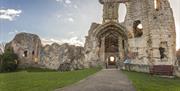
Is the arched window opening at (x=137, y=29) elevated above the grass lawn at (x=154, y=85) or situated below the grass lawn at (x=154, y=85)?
above

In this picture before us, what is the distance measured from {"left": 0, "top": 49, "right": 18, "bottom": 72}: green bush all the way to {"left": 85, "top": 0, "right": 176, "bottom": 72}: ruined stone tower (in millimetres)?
→ 13523

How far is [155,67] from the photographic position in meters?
22.8

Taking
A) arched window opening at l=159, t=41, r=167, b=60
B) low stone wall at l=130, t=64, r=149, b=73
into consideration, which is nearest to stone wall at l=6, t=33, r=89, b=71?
arched window opening at l=159, t=41, r=167, b=60

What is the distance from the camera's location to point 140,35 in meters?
36.0

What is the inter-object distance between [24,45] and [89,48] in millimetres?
15581

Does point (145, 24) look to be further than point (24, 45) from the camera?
No

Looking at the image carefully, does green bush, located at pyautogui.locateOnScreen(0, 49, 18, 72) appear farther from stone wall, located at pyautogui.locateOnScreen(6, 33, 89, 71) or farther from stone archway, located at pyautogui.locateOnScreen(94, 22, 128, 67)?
stone archway, located at pyautogui.locateOnScreen(94, 22, 128, 67)

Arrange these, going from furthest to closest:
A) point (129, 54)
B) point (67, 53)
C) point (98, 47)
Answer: point (67, 53) → point (98, 47) → point (129, 54)

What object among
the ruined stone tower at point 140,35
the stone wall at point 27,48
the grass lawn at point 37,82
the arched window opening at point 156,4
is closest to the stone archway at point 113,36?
the ruined stone tower at point 140,35

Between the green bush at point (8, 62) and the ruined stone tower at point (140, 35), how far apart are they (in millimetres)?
13523

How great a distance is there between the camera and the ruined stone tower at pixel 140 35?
107 ft

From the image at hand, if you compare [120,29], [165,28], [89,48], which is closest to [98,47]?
Answer: [89,48]

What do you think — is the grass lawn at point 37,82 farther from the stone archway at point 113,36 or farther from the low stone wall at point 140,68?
the stone archway at point 113,36

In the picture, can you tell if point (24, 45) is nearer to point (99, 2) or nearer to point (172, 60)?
point (99, 2)
